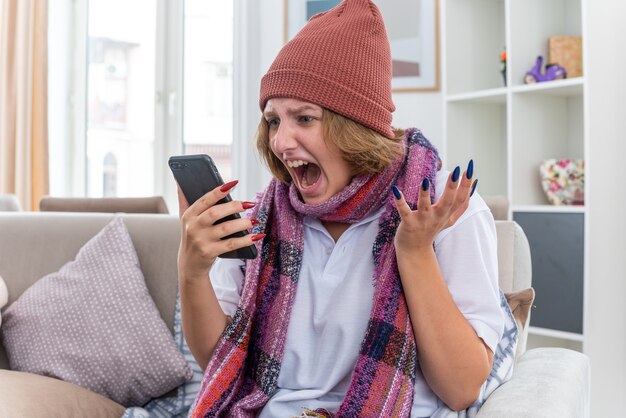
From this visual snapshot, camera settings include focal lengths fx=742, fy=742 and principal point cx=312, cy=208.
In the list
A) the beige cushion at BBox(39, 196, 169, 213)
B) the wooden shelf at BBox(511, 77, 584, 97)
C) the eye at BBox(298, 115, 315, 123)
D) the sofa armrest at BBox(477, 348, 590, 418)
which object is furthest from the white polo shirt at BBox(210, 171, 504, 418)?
the wooden shelf at BBox(511, 77, 584, 97)

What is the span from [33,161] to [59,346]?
281cm

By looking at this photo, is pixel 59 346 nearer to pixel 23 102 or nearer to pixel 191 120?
pixel 191 120

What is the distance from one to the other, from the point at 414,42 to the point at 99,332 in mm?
2150

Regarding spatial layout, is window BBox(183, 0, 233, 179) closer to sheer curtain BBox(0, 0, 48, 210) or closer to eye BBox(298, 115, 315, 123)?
sheer curtain BBox(0, 0, 48, 210)

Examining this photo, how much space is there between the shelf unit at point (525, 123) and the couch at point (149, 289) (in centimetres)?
88

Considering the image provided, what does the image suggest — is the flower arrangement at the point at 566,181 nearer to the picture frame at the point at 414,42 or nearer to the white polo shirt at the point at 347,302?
the picture frame at the point at 414,42

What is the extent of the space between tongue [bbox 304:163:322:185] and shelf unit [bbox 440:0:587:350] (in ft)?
4.43

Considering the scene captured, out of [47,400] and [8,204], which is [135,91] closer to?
[8,204]

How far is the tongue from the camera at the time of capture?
1373 millimetres

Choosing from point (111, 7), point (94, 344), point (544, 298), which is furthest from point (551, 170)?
point (111, 7)

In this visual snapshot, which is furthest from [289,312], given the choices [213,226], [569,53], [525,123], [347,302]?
[569,53]

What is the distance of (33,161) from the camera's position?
172 inches

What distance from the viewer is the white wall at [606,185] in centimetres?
236

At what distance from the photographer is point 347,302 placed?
4.18ft
